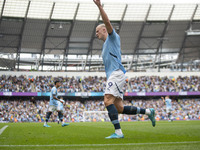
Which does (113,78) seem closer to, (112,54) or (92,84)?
(112,54)

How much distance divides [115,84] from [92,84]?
37494mm

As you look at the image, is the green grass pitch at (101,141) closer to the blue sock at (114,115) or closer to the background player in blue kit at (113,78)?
the blue sock at (114,115)

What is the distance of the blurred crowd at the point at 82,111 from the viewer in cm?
3497

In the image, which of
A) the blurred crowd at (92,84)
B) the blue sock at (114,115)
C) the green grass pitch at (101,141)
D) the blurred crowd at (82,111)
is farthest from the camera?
the blurred crowd at (92,84)

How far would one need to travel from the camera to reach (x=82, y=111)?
38906mm

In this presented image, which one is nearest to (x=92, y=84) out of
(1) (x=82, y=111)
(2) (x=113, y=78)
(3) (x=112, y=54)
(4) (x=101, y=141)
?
(1) (x=82, y=111)

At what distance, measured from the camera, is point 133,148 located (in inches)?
156

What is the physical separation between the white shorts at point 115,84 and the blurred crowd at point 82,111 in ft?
94.5

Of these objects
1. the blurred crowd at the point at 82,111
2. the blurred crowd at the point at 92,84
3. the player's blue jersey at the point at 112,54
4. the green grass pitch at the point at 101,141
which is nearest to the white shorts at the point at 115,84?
the player's blue jersey at the point at 112,54

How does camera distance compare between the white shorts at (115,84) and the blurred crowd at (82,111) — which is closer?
the white shorts at (115,84)

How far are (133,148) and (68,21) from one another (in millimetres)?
38178

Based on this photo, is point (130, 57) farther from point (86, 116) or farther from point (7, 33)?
point (7, 33)

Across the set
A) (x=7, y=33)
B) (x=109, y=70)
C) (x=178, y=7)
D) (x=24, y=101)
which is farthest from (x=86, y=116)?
(x=109, y=70)

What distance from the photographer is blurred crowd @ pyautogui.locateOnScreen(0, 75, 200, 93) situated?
40547 mm
